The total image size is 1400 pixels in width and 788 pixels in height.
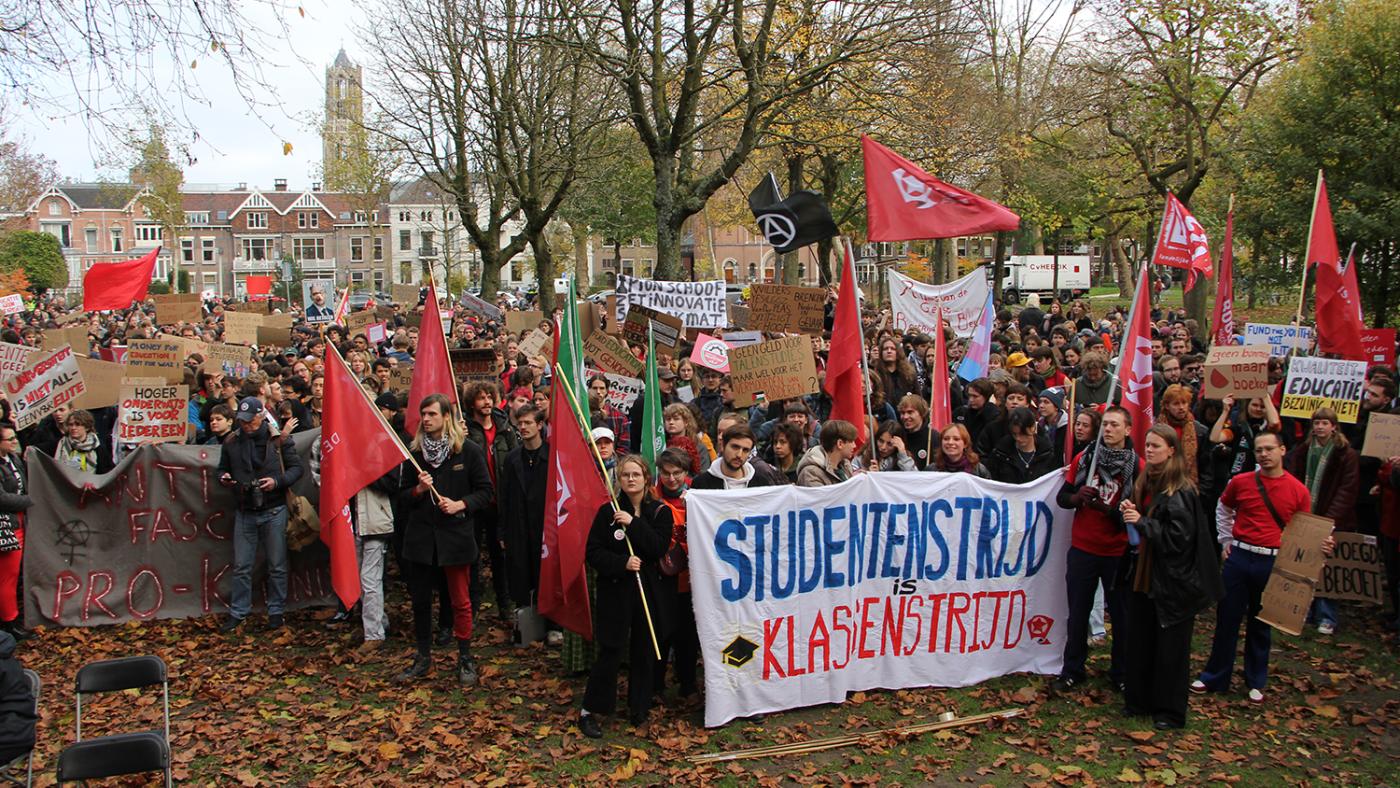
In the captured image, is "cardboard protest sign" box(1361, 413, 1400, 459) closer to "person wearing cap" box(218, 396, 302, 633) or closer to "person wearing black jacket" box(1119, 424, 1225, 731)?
"person wearing black jacket" box(1119, 424, 1225, 731)

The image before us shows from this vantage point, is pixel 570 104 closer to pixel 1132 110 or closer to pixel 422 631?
pixel 1132 110

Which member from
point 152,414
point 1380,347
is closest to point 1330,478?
point 1380,347

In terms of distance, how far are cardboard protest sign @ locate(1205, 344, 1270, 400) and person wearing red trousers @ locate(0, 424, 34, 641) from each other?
9.71 metres

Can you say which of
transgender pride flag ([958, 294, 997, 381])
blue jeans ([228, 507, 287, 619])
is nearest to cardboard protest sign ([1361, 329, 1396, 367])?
transgender pride flag ([958, 294, 997, 381])

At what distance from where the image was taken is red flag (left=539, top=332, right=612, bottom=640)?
7141 mm

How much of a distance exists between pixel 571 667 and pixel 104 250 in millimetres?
110921

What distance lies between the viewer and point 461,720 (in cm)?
729

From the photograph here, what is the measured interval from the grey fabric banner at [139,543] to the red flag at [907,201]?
5.33 meters

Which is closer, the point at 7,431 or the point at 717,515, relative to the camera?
the point at 717,515

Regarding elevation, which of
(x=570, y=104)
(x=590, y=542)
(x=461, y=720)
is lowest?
(x=461, y=720)

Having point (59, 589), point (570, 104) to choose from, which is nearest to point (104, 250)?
point (570, 104)

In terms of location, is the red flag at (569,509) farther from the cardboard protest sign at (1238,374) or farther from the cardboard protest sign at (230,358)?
the cardboard protest sign at (230,358)

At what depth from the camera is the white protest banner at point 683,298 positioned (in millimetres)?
14719

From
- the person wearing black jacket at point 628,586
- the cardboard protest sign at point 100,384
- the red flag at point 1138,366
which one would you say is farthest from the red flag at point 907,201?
the cardboard protest sign at point 100,384
